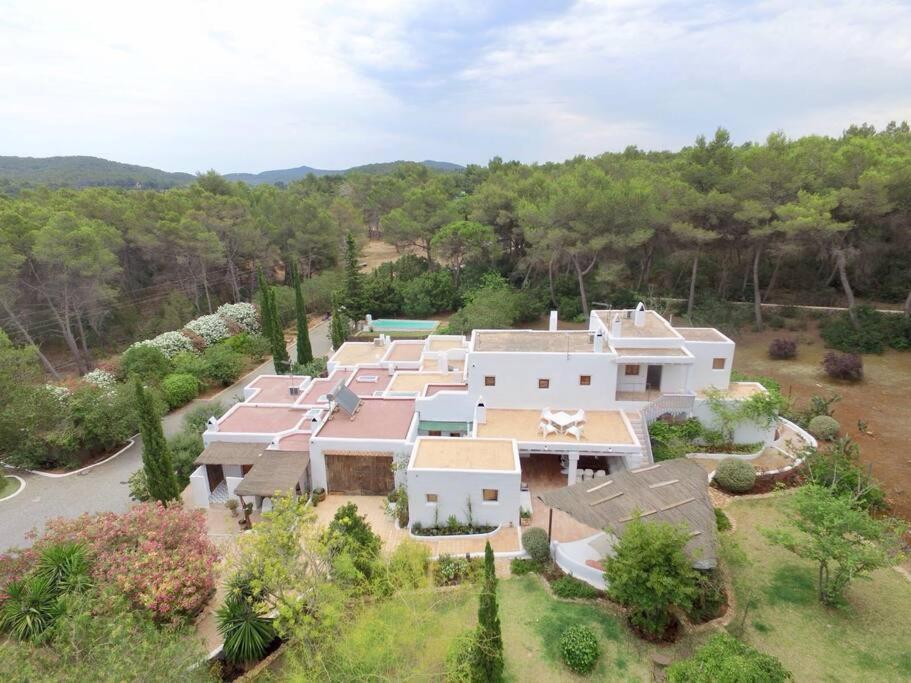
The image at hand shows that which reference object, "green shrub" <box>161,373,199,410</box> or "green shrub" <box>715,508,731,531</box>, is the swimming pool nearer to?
"green shrub" <box>161,373,199,410</box>

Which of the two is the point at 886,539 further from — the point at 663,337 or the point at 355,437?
the point at 355,437

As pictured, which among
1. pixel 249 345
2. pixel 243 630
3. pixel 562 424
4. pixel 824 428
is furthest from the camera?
pixel 249 345

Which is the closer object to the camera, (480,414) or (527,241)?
(480,414)

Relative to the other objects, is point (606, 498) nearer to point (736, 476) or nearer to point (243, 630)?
point (736, 476)

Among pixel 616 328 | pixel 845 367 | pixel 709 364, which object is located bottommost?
pixel 845 367

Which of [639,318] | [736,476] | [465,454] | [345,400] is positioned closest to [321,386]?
[345,400]

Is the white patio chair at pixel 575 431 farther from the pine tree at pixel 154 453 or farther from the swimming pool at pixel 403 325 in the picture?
the swimming pool at pixel 403 325

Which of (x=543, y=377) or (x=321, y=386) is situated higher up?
(x=543, y=377)

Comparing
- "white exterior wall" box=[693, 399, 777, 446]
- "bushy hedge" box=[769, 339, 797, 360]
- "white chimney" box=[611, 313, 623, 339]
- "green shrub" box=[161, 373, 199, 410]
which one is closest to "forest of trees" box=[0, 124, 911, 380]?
"bushy hedge" box=[769, 339, 797, 360]
